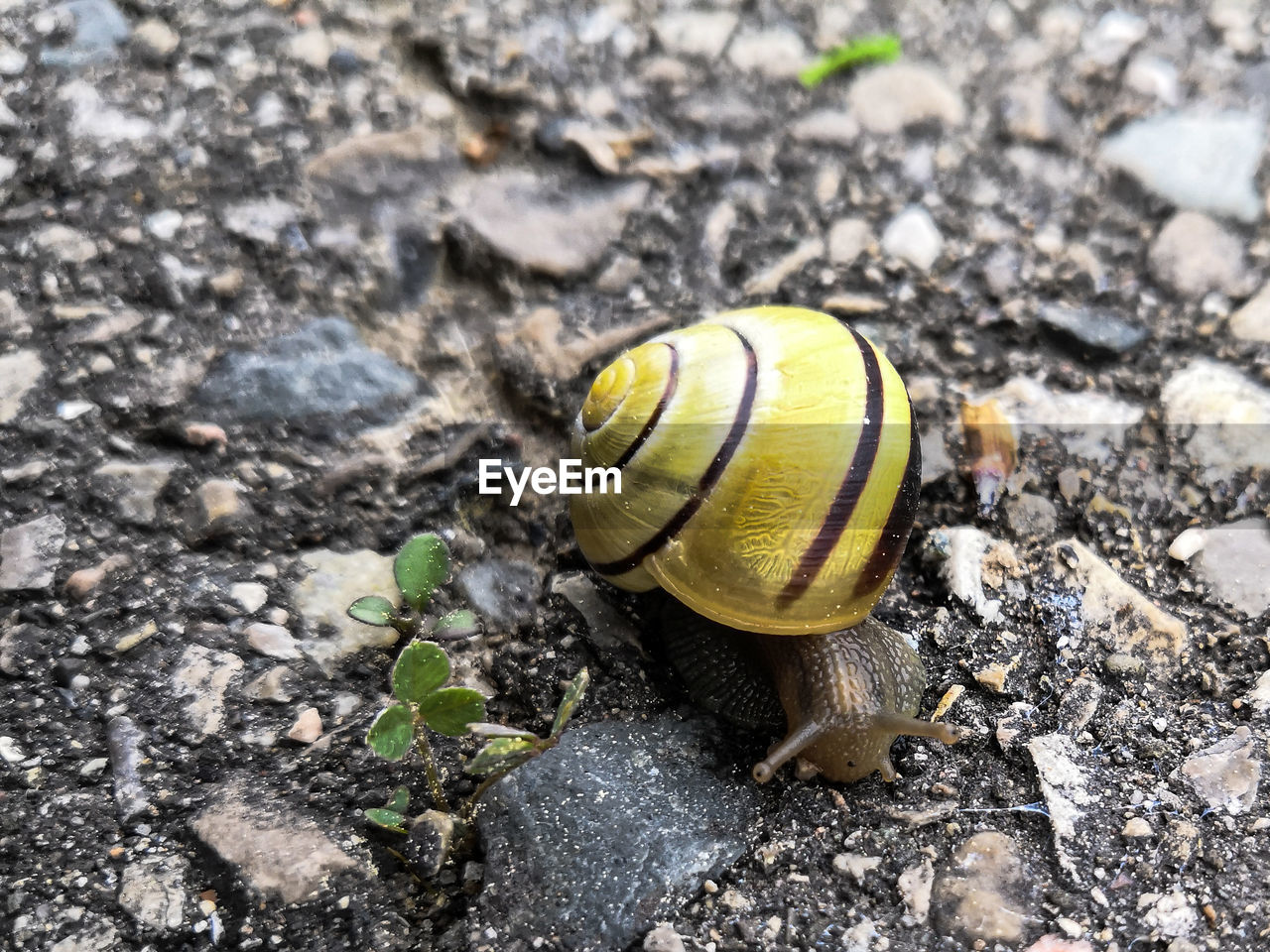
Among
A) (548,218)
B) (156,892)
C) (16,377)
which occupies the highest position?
(548,218)

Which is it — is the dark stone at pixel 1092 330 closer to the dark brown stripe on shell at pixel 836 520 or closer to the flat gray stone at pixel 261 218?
the dark brown stripe on shell at pixel 836 520

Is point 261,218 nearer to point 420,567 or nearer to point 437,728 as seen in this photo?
point 420,567

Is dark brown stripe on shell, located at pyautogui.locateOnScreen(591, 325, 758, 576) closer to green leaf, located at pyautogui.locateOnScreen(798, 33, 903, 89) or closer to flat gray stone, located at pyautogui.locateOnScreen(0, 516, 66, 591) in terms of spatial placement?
flat gray stone, located at pyautogui.locateOnScreen(0, 516, 66, 591)

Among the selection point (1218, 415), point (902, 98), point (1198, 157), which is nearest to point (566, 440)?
point (902, 98)

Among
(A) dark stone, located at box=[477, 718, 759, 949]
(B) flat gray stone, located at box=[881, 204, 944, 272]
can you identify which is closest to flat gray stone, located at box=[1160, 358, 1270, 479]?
(B) flat gray stone, located at box=[881, 204, 944, 272]

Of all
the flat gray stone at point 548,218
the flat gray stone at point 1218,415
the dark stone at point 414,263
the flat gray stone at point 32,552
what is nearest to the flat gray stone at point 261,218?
the dark stone at point 414,263
